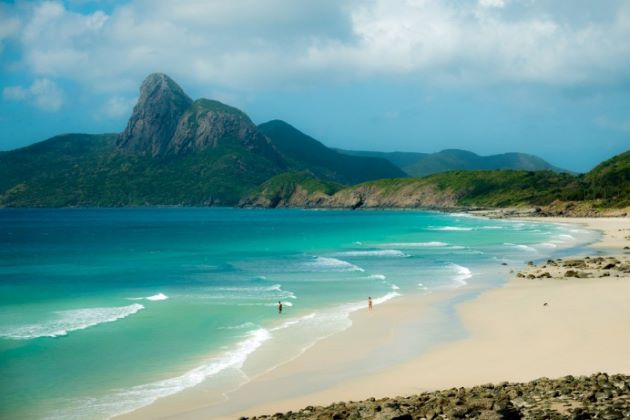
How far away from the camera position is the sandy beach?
19000mm

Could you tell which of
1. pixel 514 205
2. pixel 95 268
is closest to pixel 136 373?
pixel 95 268

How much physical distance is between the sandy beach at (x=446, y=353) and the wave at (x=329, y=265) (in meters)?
19.9

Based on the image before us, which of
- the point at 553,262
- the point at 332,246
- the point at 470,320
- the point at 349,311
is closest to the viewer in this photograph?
the point at 470,320

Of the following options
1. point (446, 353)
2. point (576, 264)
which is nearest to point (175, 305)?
point (446, 353)

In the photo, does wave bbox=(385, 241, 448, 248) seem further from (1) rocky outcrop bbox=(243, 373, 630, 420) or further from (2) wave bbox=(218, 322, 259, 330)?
(1) rocky outcrop bbox=(243, 373, 630, 420)

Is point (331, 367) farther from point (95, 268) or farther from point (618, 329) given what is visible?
point (95, 268)

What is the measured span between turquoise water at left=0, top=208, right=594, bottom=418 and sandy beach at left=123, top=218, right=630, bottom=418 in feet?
4.94

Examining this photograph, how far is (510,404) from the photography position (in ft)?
48.1

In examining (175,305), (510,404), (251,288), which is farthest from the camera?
(251,288)

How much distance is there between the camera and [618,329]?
86.6ft

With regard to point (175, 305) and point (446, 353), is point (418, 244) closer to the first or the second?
point (175, 305)

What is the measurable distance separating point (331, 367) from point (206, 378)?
4.83 m

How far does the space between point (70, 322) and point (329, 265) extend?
32.1m

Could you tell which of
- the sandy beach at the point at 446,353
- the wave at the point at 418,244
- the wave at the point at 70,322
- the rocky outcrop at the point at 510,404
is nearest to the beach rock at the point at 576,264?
the sandy beach at the point at 446,353
